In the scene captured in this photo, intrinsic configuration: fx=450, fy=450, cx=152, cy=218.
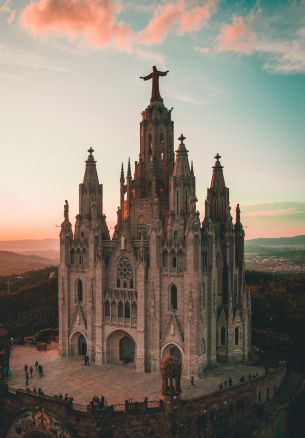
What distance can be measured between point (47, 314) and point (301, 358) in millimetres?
32567

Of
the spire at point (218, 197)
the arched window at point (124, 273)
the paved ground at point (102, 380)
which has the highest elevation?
the spire at point (218, 197)

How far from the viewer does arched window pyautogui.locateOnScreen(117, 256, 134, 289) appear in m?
39.0

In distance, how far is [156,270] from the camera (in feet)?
122

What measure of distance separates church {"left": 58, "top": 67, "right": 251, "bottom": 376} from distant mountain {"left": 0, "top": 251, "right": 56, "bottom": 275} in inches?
3509

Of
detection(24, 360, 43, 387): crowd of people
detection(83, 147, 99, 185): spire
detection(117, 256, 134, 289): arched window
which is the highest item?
detection(83, 147, 99, 185): spire

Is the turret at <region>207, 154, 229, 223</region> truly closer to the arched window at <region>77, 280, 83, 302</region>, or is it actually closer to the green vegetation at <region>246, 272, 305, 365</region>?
the arched window at <region>77, 280, 83, 302</region>

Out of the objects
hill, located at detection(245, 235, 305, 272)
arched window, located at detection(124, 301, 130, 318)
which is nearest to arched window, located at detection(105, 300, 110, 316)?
arched window, located at detection(124, 301, 130, 318)

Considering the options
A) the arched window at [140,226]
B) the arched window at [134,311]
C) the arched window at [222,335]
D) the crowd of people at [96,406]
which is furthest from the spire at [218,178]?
the crowd of people at [96,406]

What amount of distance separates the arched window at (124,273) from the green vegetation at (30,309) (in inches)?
812

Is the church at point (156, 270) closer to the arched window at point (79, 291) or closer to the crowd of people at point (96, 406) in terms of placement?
the arched window at point (79, 291)

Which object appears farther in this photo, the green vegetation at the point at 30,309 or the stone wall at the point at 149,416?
the green vegetation at the point at 30,309

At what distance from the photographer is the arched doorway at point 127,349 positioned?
39781mm

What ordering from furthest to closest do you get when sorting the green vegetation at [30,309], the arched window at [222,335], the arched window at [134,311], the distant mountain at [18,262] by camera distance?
the distant mountain at [18,262]
the green vegetation at [30,309]
the arched window at [222,335]
the arched window at [134,311]

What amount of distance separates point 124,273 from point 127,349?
685 centimetres
